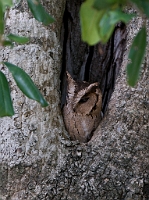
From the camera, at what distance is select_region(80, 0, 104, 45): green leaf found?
2.46 feet

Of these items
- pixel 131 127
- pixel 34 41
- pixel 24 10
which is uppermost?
pixel 24 10

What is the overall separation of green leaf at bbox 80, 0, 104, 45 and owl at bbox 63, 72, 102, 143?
1.33 metres

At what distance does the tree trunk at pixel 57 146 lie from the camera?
1.71m

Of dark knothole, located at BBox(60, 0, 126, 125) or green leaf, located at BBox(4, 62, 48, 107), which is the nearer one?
green leaf, located at BBox(4, 62, 48, 107)

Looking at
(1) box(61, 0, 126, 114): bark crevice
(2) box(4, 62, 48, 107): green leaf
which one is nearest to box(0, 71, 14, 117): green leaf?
(2) box(4, 62, 48, 107): green leaf

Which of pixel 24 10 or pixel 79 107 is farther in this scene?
pixel 79 107

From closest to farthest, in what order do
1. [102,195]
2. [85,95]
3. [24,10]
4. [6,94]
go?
1. [6,94]
2. [102,195]
3. [24,10]
4. [85,95]

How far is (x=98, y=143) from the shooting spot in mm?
1818

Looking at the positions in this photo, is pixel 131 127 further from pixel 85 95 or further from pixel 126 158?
pixel 85 95

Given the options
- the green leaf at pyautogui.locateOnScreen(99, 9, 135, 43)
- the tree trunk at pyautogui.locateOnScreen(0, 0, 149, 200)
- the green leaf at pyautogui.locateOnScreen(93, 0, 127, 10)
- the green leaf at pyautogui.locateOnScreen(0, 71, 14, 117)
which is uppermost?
the green leaf at pyautogui.locateOnScreen(93, 0, 127, 10)

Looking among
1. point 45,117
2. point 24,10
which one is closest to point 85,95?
point 45,117

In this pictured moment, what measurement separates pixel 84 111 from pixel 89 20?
1.38 metres

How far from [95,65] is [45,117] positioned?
2.87ft

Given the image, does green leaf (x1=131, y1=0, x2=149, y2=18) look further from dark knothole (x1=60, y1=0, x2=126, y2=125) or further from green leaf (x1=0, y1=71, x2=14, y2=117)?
dark knothole (x1=60, y1=0, x2=126, y2=125)
